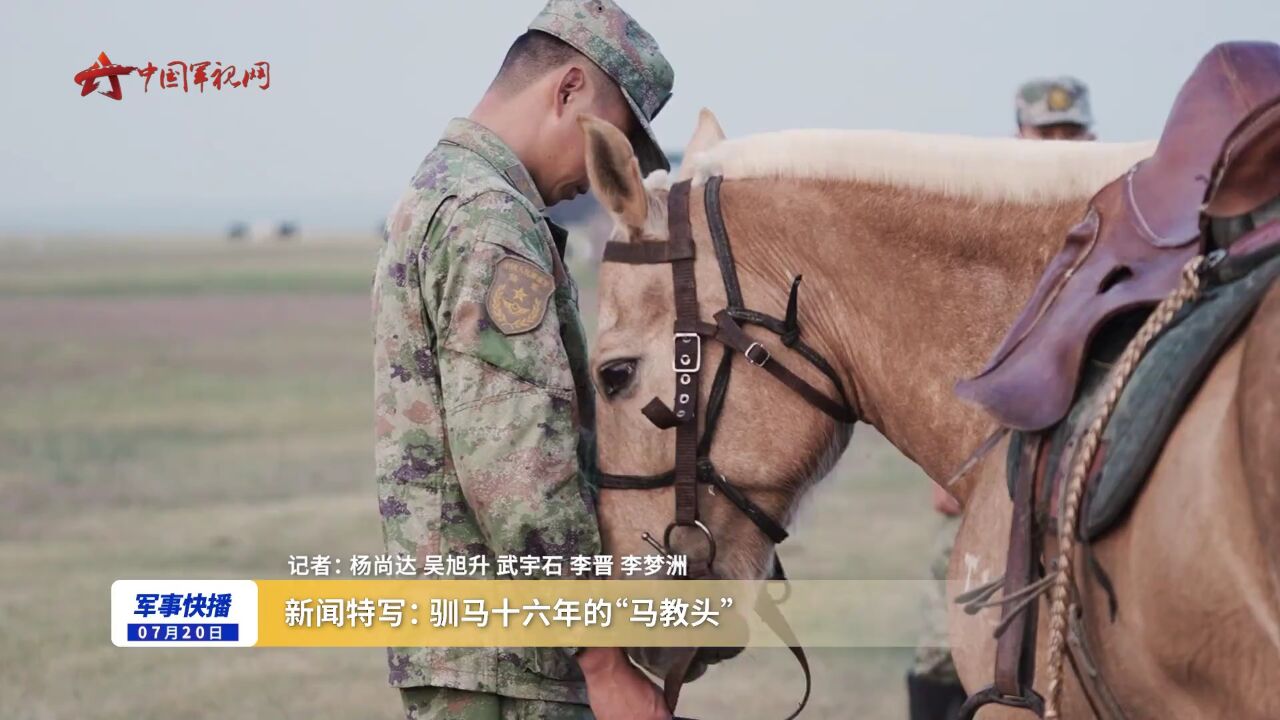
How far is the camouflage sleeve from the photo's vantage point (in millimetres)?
2664

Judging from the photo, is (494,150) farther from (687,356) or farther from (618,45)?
(687,356)

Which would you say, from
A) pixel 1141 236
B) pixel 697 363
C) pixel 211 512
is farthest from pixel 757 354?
pixel 211 512

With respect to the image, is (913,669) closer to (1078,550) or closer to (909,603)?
(909,603)

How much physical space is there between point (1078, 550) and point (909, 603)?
17.4 feet

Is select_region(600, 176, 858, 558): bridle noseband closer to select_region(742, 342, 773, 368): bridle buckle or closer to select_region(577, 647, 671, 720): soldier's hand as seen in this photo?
select_region(742, 342, 773, 368): bridle buckle

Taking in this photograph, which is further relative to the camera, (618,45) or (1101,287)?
(618,45)

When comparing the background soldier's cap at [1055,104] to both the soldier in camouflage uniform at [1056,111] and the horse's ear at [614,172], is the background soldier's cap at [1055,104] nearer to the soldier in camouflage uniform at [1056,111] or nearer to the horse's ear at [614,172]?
the soldier in camouflage uniform at [1056,111]

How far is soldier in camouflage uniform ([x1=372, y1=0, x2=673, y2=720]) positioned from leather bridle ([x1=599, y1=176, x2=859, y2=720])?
0.16 meters

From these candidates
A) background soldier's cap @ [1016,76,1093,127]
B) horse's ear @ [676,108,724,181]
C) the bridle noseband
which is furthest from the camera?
background soldier's cap @ [1016,76,1093,127]

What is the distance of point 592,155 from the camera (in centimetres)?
272

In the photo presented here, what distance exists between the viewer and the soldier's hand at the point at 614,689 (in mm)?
2764

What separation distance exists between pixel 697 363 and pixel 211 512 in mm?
8916

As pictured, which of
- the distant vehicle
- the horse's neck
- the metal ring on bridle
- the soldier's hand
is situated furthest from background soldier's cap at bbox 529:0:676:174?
the distant vehicle

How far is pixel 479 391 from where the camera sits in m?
2.68
